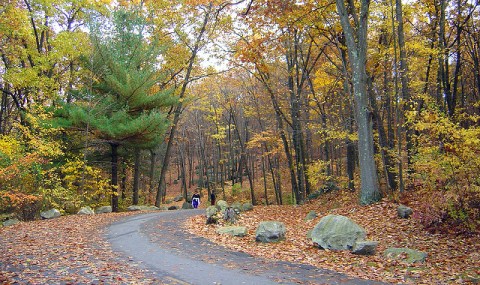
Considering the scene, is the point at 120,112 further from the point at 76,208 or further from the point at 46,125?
the point at 76,208

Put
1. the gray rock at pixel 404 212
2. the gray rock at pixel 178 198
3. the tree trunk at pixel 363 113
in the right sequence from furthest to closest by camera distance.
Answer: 1. the gray rock at pixel 178 198
2. the tree trunk at pixel 363 113
3. the gray rock at pixel 404 212

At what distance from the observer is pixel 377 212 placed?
10844 mm

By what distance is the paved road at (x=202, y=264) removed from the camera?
19.9ft

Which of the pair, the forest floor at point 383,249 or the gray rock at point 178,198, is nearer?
the forest floor at point 383,249

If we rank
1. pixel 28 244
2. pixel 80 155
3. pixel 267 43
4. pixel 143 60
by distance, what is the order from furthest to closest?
pixel 143 60 → pixel 80 155 → pixel 267 43 → pixel 28 244

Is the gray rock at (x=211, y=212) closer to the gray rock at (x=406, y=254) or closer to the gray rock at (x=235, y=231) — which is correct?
the gray rock at (x=235, y=231)

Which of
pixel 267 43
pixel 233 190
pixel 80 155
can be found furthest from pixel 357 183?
pixel 233 190

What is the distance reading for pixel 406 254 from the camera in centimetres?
731

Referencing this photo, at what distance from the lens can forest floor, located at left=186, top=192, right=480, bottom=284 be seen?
252 inches

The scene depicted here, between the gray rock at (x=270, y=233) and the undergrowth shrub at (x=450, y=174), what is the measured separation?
150 inches

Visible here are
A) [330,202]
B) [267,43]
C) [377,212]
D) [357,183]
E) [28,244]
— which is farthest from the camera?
[357,183]

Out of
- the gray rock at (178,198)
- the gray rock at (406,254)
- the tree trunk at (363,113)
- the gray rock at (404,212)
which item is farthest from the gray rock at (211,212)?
the gray rock at (178,198)

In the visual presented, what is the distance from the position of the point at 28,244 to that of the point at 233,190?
1017 inches

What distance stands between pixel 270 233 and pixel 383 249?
117 inches
